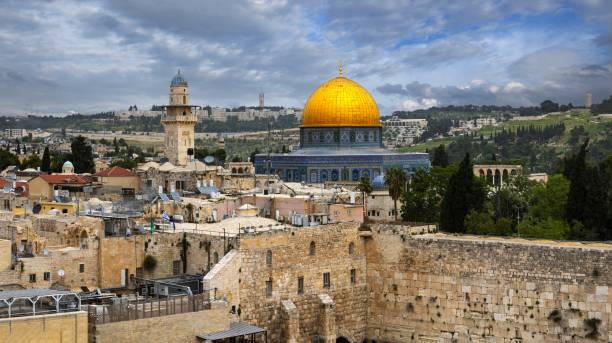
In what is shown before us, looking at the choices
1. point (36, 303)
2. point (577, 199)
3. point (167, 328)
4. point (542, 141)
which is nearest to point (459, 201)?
point (577, 199)

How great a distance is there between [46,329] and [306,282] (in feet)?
30.4

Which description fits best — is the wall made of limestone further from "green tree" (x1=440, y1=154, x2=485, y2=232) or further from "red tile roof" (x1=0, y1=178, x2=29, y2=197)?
"red tile roof" (x1=0, y1=178, x2=29, y2=197)

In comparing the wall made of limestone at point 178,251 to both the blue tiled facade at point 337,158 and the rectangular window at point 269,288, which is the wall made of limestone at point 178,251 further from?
the blue tiled facade at point 337,158

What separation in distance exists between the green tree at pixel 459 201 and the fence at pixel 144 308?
14.7 meters

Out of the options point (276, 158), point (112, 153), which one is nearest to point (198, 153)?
point (276, 158)

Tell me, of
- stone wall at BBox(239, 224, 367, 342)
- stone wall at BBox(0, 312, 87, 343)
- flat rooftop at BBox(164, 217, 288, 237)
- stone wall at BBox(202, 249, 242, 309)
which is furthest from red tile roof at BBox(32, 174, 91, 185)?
stone wall at BBox(0, 312, 87, 343)

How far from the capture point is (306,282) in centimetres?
2714

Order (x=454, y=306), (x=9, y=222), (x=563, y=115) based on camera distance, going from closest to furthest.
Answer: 1. (x=454, y=306)
2. (x=9, y=222)
3. (x=563, y=115)

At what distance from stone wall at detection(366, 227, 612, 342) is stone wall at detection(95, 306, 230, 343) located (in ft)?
Result: 22.7

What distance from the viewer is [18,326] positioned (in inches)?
764

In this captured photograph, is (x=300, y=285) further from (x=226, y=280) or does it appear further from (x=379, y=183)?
(x=379, y=183)

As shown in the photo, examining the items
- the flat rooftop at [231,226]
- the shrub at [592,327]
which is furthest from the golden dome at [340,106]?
the shrub at [592,327]

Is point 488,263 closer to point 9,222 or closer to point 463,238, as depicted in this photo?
point 463,238

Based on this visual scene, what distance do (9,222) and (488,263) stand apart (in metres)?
14.6
